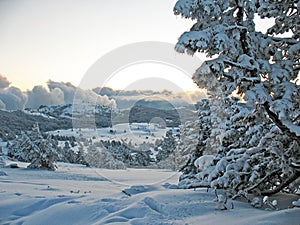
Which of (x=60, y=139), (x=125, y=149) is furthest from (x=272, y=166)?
(x=60, y=139)

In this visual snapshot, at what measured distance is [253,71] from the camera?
20.5ft

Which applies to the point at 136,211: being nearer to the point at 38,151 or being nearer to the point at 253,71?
the point at 253,71

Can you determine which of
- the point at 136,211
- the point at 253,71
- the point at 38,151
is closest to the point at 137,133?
the point at 38,151

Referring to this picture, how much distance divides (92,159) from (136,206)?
31291mm

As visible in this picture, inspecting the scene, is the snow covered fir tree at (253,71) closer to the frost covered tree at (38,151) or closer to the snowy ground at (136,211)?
the snowy ground at (136,211)

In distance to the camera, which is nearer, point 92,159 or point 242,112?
point 242,112

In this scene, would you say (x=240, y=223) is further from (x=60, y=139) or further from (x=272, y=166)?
(x=60, y=139)

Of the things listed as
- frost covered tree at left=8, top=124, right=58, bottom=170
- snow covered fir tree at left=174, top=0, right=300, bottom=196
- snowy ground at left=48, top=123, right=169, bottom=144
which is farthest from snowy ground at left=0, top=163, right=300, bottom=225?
snowy ground at left=48, top=123, right=169, bottom=144

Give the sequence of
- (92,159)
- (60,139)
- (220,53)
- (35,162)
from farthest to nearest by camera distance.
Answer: (60,139)
(92,159)
(35,162)
(220,53)

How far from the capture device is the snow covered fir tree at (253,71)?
6.04 m

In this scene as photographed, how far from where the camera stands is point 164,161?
47344 millimetres

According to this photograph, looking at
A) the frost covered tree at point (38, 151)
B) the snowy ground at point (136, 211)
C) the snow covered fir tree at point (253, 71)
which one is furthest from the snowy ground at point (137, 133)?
the snow covered fir tree at point (253, 71)

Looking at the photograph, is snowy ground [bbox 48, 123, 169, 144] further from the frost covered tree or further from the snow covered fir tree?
the snow covered fir tree

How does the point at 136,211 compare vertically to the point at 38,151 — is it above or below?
below
